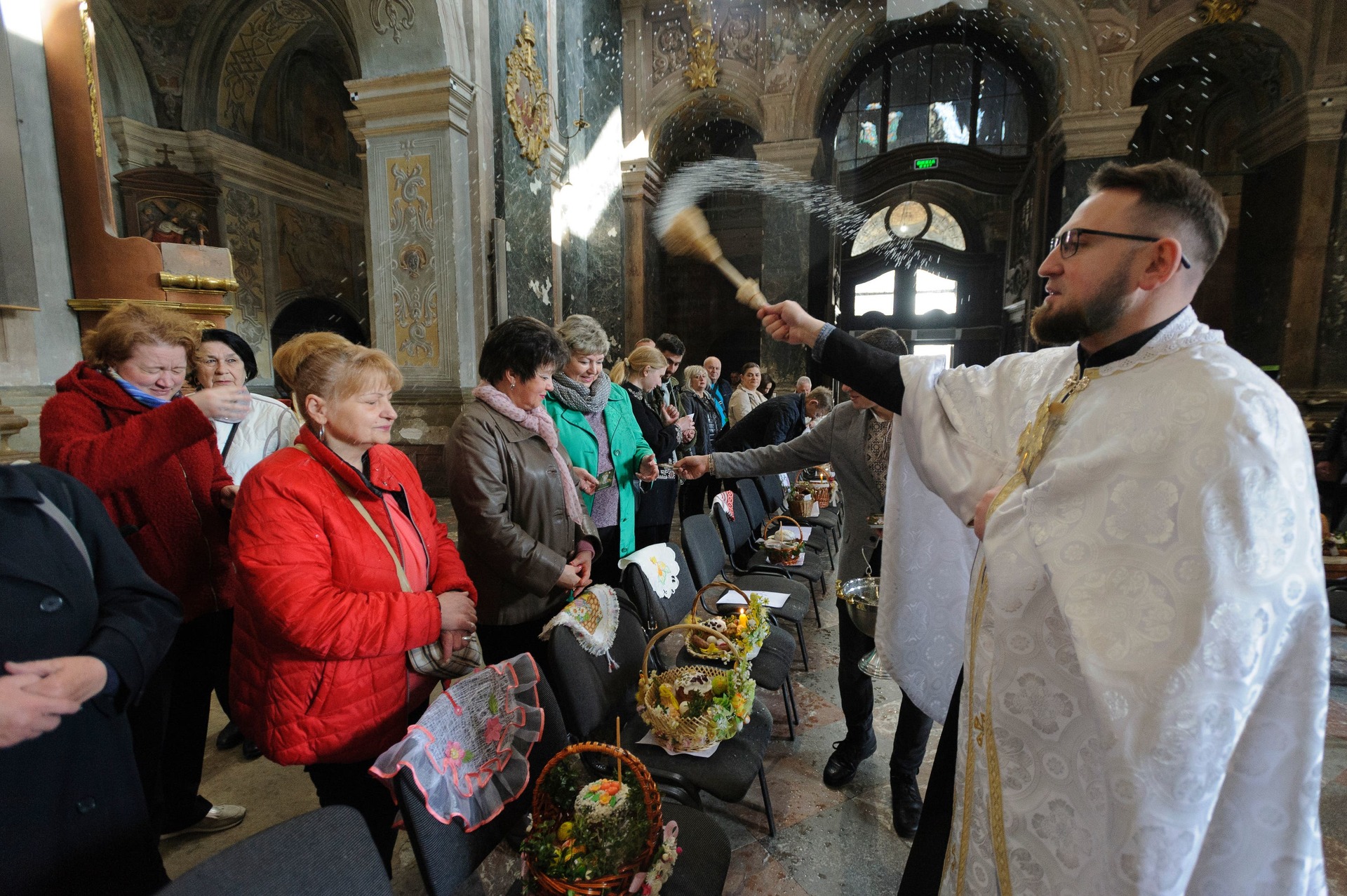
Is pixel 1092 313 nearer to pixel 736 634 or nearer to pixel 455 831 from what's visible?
pixel 736 634

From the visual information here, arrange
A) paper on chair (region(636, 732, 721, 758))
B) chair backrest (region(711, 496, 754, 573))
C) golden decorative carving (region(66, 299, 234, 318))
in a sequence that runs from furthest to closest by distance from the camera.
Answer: chair backrest (region(711, 496, 754, 573))
golden decorative carving (region(66, 299, 234, 318))
paper on chair (region(636, 732, 721, 758))

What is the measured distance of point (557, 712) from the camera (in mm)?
1815

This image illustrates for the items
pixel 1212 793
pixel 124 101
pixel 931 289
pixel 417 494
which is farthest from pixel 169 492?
pixel 931 289

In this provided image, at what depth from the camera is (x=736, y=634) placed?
2.50 m

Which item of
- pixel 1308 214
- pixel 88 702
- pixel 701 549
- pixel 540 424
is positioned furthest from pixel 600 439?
pixel 1308 214

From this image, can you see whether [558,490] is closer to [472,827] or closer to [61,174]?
[472,827]

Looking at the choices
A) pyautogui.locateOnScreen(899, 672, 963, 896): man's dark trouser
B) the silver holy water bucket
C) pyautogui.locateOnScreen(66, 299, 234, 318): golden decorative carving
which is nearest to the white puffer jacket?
pyautogui.locateOnScreen(66, 299, 234, 318): golden decorative carving

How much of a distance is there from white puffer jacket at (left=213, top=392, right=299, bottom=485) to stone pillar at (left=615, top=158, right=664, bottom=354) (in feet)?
26.7

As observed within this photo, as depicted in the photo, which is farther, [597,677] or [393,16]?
[393,16]

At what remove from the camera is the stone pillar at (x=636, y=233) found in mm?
10602

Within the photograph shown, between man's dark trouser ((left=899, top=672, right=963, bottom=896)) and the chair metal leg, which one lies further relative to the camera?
the chair metal leg

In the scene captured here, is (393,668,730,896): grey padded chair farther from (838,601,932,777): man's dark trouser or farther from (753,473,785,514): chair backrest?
(753,473,785,514): chair backrest

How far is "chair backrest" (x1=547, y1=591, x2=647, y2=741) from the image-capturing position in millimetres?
1919

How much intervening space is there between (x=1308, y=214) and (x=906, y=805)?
11.3 m
